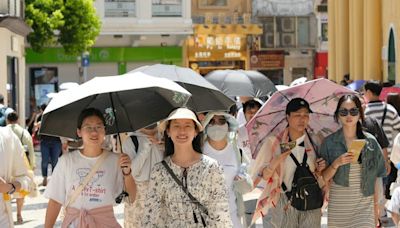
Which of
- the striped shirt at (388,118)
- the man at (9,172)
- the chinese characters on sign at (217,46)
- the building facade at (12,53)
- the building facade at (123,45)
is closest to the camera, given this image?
the man at (9,172)

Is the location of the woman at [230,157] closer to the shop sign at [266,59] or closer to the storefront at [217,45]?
the storefront at [217,45]

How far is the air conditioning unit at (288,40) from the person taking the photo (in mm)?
42675

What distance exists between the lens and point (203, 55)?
4022 centimetres

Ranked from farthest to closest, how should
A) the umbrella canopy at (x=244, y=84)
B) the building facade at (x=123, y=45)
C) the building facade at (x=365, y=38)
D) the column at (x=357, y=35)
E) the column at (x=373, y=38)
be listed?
1. the building facade at (x=123, y=45)
2. the column at (x=357, y=35)
3. the column at (x=373, y=38)
4. the building facade at (x=365, y=38)
5. the umbrella canopy at (x=244, y=84)

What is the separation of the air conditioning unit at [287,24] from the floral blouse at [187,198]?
38111mm

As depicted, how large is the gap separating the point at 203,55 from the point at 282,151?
3381cm

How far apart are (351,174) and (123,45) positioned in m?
33.0

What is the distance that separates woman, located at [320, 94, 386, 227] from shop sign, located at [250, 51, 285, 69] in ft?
115

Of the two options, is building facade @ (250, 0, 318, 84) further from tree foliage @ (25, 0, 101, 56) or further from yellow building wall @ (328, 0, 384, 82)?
yellow building wall @ (328, 0, 384, 82)

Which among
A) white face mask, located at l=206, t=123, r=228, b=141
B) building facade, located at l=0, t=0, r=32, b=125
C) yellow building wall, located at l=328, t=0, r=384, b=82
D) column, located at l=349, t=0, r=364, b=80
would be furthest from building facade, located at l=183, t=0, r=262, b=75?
white face mask, located at l=206, t=123, r=228, b=141

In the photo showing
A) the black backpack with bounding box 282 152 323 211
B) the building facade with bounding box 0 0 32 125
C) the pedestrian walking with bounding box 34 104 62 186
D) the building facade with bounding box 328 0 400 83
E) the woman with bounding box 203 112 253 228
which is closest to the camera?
the black backpack with bounding box 282 152 323 211

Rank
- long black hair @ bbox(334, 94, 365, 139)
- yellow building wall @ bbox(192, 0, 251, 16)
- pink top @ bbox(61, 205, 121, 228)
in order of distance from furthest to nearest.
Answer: yellow building wall @ bbox(192, 0, 251, 16) < long black hair @ bbox(334, 94, 365, 139) < pink top @ bbox(61, 205, 121, 228)

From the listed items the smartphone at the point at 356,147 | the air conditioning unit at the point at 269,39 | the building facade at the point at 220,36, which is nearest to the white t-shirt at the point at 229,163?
the smartphone at the point at 356,147

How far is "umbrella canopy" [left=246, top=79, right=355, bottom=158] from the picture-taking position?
700 cm
